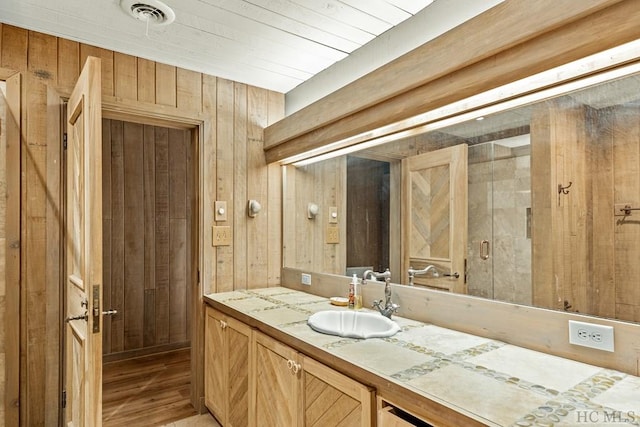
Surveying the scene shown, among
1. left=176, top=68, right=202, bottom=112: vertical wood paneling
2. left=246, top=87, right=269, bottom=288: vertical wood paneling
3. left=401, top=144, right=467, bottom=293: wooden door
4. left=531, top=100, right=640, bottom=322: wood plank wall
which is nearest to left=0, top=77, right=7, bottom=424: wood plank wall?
left=176, top=68, right=202, bottom=112: vertical wood paneling

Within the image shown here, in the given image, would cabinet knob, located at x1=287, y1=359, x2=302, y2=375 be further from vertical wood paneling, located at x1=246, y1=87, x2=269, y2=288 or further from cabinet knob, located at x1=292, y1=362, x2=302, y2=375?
vertical wood paneling, located at x1=246, y1=87, x2=269, y2=288

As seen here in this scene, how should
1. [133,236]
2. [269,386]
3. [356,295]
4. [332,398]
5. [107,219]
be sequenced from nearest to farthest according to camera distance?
[332,398]
[269,386]
[356,295]
[107,219]
[133,236]

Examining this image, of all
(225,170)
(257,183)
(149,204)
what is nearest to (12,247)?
(225,170)

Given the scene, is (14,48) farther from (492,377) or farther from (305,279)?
(492,377)

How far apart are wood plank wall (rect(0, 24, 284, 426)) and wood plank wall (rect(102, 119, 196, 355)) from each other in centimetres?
101

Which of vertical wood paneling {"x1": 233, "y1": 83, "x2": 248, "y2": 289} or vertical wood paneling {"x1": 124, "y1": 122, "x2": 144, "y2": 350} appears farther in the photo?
vertical wood paneling {"x1": 124, "y1": 122, "x2": 144, "y2": 350}

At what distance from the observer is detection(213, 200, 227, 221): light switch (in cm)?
273

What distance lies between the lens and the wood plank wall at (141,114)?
7.02 feet

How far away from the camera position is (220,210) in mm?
2748

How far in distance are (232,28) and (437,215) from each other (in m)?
1.53

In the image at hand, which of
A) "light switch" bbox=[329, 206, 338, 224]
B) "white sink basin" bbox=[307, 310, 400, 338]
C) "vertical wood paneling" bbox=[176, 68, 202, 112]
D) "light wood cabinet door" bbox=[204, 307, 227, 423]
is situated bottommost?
"light wood cabinet door" bbox=[204, 307, 227, 423]

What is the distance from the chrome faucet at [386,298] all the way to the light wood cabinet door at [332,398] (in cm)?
54

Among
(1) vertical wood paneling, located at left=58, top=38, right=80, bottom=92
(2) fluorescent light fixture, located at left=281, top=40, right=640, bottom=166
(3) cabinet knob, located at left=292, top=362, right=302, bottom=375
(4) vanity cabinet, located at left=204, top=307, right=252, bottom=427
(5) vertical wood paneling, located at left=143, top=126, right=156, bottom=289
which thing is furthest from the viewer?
(5) vertical wood paneling, located at left=143, top=126, right=156, bottom=289

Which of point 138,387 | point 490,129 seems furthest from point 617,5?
point 138,387
